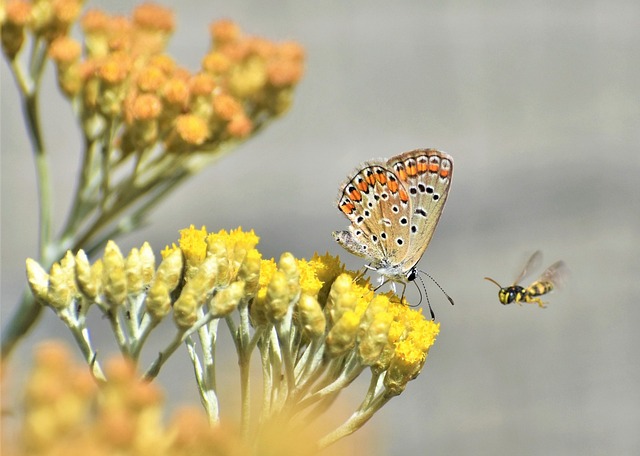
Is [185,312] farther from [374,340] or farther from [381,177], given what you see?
[381,177]

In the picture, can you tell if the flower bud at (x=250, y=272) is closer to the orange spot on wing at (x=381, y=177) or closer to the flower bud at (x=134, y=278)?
the flower bud at (x=134, y=278)

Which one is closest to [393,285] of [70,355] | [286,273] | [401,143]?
[286,273]

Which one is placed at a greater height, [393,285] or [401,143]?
[393,285]

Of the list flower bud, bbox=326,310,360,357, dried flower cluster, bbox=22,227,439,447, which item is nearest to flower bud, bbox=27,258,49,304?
dried flower cluster, bbox=22,227,439,447

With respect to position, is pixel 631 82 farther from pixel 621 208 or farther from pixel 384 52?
pixel 384 52

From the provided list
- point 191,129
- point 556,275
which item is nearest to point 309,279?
point 191,129

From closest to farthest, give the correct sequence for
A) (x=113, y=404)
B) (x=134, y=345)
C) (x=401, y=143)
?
(x=113, y=404)
(x=134, y=345)
(x=401, y=143)
